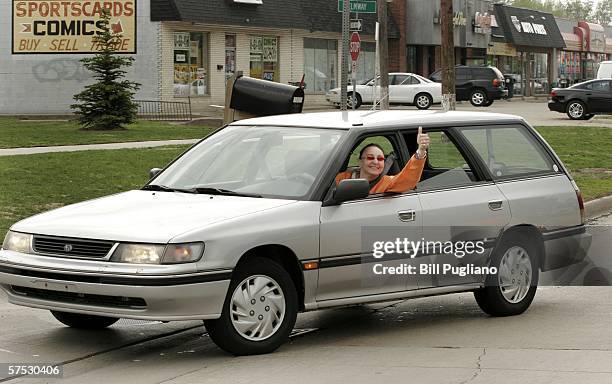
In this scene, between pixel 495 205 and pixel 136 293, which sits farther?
pixel 495 205

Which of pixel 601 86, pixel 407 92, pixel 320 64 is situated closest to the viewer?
pixel 601 86

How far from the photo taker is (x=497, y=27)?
6700 centimetres

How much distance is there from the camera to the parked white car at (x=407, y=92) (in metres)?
48.6

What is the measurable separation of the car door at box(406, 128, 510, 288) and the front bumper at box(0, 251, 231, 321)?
1.84 m

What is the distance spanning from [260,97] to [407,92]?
35704mm

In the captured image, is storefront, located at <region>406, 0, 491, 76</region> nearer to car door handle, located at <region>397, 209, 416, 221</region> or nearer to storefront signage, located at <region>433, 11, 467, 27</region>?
storefront signage, located at <region>433, 11, 467, 27</region>

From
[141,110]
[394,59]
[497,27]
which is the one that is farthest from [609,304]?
[497,27]

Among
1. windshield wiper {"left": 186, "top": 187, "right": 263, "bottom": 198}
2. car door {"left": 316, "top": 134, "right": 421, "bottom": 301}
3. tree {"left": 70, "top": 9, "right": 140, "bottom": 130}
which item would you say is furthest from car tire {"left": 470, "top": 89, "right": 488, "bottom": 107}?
windshield wiper {"left": 186, "top": 187, "right": 263, "bottom": 198}

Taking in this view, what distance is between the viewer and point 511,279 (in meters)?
9.27

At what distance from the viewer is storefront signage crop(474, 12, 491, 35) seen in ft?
208

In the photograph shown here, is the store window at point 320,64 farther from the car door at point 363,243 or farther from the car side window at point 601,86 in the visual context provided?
the car door at point 363,243

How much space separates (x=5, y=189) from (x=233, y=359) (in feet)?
29.7

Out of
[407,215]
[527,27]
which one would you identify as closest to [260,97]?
[407,215]

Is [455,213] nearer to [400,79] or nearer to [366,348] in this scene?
[366,348]
